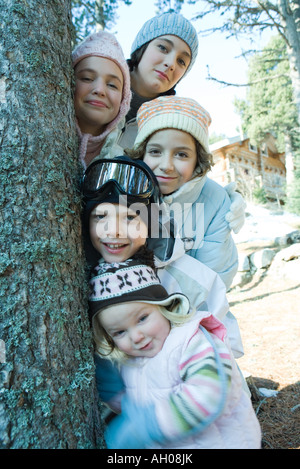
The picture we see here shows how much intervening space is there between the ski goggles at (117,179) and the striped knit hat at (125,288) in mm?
356

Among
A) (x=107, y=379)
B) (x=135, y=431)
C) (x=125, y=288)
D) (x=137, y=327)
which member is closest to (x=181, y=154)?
(x=125, y=288)

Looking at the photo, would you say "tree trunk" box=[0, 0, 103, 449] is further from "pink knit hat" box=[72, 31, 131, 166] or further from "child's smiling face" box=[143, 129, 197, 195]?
"child's smiling face" box=[143, 129, 197, 195]

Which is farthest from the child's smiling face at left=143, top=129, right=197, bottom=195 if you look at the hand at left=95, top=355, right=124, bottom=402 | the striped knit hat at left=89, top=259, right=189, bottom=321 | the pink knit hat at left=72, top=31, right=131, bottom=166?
the hand at left=95, top=355, right=124, bottom=402

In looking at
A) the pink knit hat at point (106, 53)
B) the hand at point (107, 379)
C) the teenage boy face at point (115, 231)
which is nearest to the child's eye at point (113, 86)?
the pink knit hat at point (106, 53)

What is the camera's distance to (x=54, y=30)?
160 cm

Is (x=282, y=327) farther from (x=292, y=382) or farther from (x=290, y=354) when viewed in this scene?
(x=292, y=382)

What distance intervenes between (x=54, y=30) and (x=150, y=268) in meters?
1.22

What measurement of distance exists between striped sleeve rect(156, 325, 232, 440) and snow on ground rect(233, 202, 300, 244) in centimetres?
1208

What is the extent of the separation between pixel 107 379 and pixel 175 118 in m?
1.55

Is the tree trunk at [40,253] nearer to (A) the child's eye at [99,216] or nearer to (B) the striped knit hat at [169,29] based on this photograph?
(A) the child's eye at [99,216]

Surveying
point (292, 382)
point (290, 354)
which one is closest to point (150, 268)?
point (292, 382)

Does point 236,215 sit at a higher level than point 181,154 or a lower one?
lower

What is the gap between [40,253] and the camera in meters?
1.30

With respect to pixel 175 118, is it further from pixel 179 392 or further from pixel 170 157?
pixel 179 392
